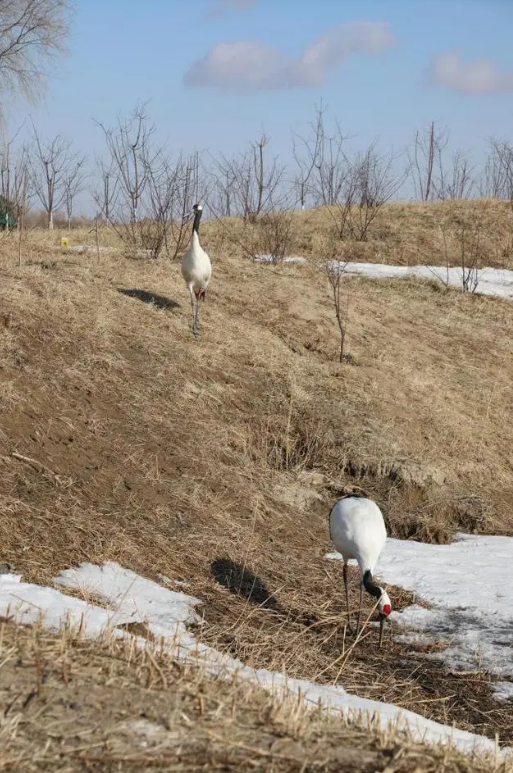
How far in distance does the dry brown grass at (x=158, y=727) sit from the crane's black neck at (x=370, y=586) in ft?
10.9

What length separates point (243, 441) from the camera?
32.0ft

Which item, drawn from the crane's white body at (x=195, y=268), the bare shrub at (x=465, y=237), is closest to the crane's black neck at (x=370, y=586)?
the crane's white body at (x=195, y=268)

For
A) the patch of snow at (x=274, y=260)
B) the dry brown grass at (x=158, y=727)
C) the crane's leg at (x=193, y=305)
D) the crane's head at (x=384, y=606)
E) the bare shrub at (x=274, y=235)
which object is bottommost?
the crane's head at (x=384, y=606)

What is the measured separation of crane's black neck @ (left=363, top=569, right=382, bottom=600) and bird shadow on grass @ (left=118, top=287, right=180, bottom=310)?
6627mm

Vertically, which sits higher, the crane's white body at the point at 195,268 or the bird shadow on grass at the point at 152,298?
the crane's white body at the point at 195,268

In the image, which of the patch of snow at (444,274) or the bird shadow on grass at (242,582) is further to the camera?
the patch of snow at (444,274)

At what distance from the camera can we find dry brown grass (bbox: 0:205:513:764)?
21.9 feet

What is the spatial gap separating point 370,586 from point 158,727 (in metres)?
4.06

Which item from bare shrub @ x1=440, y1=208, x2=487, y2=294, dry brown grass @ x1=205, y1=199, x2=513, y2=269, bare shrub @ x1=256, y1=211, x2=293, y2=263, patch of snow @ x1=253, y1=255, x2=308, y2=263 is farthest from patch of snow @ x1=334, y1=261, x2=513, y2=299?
bare shrub @ x1=256, y1=211, x2=293, y2=263

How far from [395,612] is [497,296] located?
13717mm

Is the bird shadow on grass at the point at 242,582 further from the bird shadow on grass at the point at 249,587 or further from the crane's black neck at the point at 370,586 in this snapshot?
the crane's black neck at the point at 370,586

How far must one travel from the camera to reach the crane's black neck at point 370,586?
6777mm

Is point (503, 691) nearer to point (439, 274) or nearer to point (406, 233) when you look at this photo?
point (439, 274)

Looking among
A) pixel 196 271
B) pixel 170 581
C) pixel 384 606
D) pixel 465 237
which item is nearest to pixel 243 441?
pixel 170 581
